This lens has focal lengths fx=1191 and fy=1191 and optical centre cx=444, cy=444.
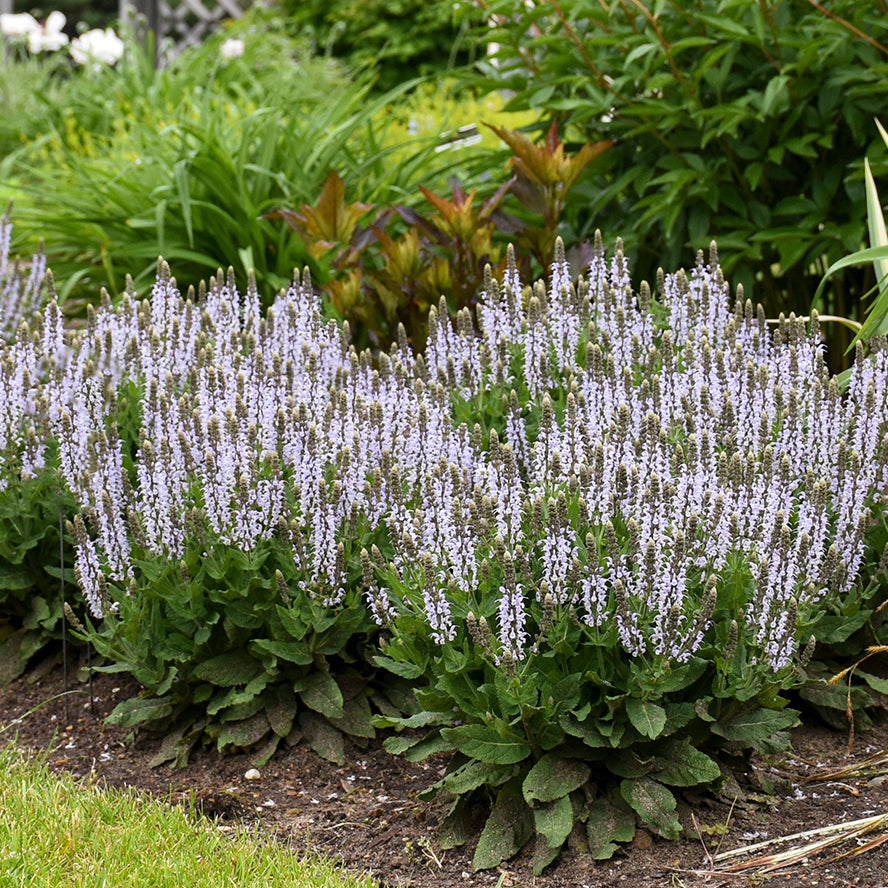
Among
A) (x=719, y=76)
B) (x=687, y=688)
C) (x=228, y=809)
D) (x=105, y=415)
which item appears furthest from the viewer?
(x=719, y=76)

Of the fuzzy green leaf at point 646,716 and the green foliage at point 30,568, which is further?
the green foliage at point 30,568

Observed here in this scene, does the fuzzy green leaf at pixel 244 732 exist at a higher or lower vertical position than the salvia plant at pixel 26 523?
lower

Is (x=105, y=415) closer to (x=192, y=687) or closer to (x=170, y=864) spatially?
(x=192, y=687)

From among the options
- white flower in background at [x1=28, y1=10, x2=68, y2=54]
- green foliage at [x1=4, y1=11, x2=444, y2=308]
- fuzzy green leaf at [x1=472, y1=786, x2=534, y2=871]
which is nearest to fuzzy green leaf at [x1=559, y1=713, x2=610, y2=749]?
fuzzy green leaf at [x1=472, y1=786, x2=534, y2=871]

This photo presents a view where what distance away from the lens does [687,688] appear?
10.00 feet

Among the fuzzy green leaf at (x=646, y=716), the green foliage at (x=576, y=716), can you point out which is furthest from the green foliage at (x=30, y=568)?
the fuzzy green leaf at (x=646, y=716)

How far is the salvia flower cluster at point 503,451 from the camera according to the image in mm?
2904

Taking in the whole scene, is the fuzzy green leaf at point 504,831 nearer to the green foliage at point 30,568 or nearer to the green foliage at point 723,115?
the green foliage at point 30,568

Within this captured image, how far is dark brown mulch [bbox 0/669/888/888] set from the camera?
2.85m

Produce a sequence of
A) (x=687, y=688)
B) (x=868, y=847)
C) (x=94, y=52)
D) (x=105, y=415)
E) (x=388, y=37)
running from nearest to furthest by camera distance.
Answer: (x=868, y=847) → (x=687, y=688) → (x=105, y=415) → (x=94, y=52) → (x=388, y=37)

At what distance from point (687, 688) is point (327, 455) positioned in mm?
1231

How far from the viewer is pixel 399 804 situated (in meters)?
3.28

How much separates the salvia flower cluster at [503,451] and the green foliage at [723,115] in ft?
3.46

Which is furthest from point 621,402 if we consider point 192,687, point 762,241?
point 762,241
